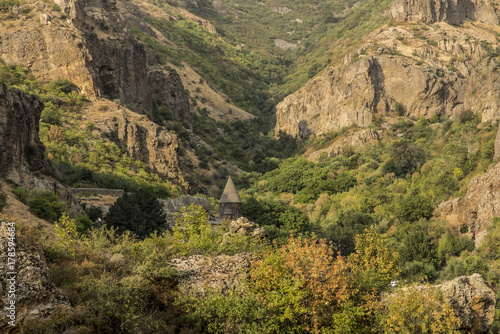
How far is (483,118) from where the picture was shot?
65.8 meters

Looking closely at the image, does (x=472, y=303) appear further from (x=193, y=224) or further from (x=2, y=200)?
(x=2, y=200)

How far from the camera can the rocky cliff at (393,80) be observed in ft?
298

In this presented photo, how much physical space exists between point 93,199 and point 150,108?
123 feet

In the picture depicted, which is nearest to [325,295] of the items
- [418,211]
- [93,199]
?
[93,199]

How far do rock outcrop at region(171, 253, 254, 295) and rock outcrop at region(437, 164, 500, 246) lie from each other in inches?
1323

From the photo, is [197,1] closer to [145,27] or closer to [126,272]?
[145,27]

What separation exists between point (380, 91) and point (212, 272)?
80.1m

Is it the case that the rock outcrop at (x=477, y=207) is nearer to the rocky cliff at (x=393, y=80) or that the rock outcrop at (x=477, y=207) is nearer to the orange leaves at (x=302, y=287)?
the orange leaves at (x=302, y=287)

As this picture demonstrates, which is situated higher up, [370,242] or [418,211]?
[370,242]

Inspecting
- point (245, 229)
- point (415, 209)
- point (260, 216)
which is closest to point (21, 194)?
point (245, 229)

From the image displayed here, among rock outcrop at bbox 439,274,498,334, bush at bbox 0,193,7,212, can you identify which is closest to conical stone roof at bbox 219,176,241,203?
bush at bbox 0,193,7,212

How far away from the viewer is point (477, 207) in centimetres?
4953

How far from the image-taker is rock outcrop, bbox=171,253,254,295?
61.3 feet

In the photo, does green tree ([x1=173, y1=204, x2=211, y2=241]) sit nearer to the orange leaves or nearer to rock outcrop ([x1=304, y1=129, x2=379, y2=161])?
the orange leaves
